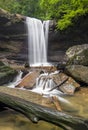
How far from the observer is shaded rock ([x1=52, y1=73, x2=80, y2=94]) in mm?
11402

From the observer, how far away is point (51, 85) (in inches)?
472

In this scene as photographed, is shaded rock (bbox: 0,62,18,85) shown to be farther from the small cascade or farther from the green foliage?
the green foliage

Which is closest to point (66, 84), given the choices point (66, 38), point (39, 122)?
point (39, 122)

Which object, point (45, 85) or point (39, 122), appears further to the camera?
point (45, 85)

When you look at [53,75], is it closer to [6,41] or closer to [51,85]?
[51,85]

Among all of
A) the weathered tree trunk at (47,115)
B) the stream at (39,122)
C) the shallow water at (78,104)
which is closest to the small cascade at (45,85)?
the shallow water at (78,104)

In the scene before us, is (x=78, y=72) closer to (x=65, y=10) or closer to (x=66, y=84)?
(x=66, y=84)

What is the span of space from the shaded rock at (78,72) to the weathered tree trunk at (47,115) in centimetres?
608

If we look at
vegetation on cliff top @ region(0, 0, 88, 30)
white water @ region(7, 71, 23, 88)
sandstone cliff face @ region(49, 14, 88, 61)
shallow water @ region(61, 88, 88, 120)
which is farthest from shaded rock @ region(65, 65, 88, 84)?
sandstone cliff face @ region(49, 14, 88, 61)

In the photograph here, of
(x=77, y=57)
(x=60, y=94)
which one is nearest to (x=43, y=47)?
(x=77, y=57)

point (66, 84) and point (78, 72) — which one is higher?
point (78, 72)

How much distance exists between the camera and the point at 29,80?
12.3 metres

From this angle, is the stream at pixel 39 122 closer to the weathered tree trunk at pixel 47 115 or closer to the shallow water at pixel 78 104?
the shallow water at pixel 78 104

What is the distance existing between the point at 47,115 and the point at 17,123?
1316 millimetres
